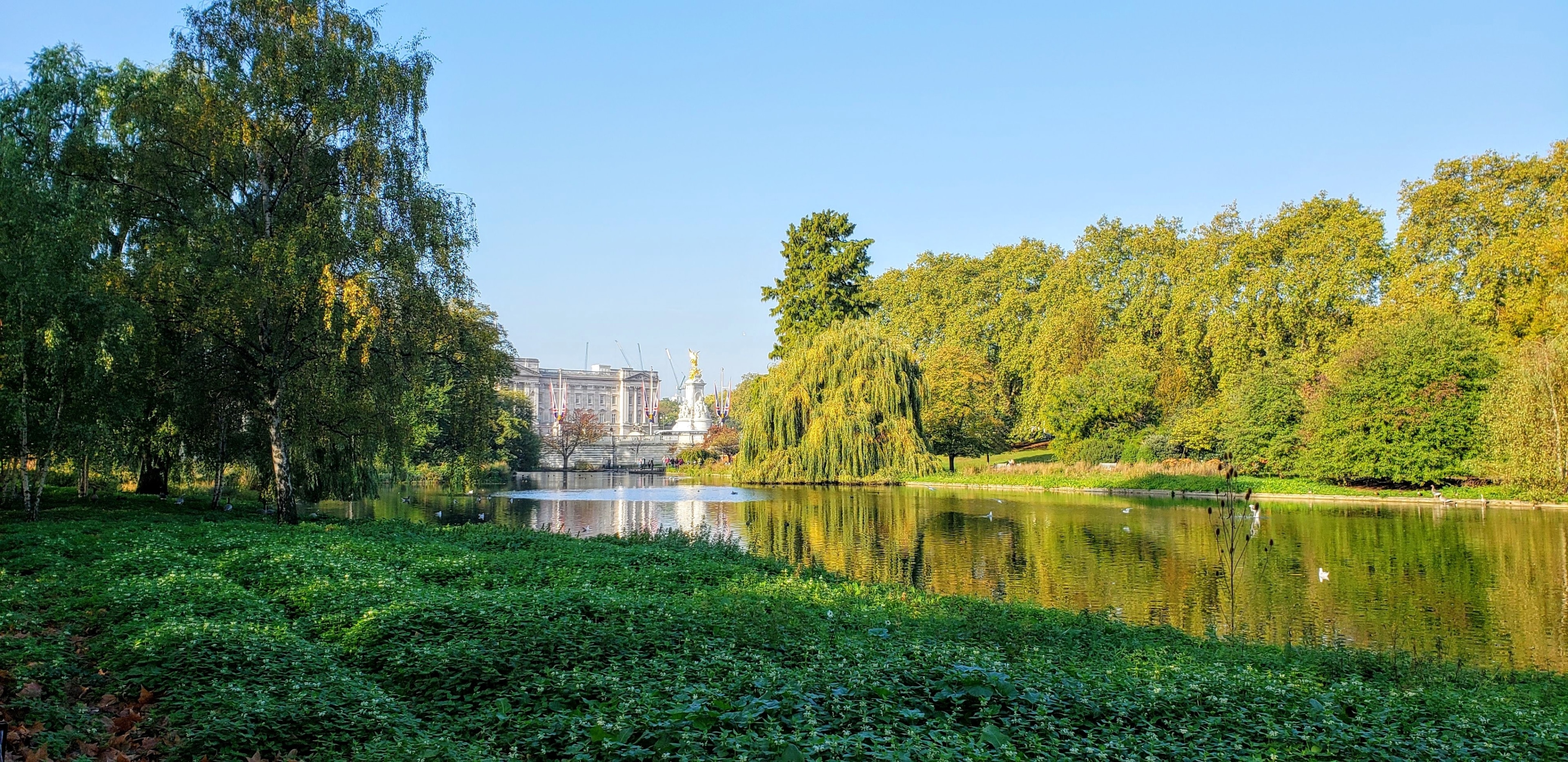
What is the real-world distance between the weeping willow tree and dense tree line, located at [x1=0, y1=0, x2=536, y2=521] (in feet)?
74.3

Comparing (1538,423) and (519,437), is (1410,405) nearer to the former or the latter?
(1538,423)

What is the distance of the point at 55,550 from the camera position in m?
10.5

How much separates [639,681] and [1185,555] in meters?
15.0

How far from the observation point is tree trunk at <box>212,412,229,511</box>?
58.7 ft

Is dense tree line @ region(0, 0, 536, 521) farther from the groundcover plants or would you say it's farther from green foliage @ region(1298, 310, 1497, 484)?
green foliage @ region(1298, 310, 1497, 484)

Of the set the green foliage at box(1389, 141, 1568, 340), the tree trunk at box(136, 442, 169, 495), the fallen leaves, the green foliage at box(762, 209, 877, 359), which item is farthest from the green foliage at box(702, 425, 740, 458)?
the fallen leaves

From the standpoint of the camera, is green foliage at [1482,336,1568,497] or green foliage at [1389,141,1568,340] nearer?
green foliage at [1482,336,1568,497]

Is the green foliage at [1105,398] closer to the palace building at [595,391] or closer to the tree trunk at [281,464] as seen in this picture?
the tree trunk at [281,464]

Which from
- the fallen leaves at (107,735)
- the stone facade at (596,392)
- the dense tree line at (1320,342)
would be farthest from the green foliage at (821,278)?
the stone facade at (596,392)

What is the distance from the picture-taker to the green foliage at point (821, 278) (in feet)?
160

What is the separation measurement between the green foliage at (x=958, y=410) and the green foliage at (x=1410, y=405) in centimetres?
1752

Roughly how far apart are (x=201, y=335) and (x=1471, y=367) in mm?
36393

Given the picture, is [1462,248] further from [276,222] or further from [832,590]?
[276,222]

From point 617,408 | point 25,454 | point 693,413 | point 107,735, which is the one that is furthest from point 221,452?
point 617,408
